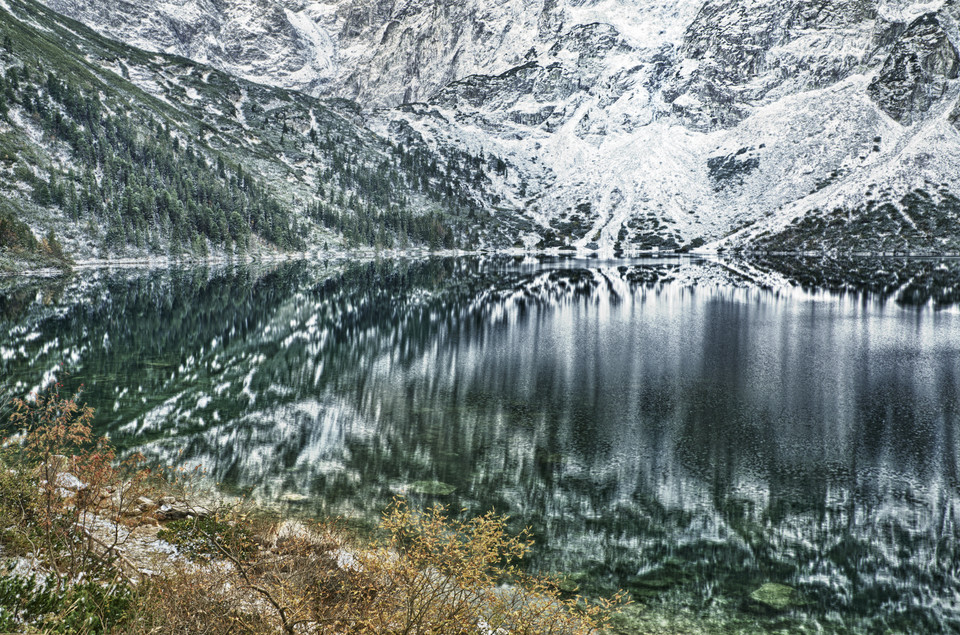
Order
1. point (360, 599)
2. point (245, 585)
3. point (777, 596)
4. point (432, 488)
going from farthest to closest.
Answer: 1. point (432, 488)
2. point (777, 596)
3. point (360, 599)
4. point (245, 585)

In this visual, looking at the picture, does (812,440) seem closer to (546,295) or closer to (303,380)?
(303,380)

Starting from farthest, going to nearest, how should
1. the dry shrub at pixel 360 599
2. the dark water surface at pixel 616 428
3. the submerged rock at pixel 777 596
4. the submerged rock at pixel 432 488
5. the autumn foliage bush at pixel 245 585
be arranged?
the submerged rock at pixel 432 488
the dark water surface at pixel 616 428
the submerged rock at pixel 777 596
the dry shrub at pixel 360 599
the autumn foliage bush at pixel 245 585

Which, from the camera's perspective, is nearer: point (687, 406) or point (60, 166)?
point (687, 406)

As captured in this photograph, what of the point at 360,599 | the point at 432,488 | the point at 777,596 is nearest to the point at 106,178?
the point at 432,488

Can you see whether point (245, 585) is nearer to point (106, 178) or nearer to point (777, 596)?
point (777, 596)

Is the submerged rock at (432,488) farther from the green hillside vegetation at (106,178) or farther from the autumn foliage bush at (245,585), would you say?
the green hillside vegetation at (106,178)

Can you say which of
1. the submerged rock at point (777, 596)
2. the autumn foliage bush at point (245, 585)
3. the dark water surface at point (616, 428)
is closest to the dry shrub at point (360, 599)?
the autumn foliage bush at point (245, 585)

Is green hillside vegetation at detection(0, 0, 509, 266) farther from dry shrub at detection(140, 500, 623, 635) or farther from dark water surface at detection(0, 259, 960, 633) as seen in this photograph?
dry shrub at detection(140, 500, 623, 635)

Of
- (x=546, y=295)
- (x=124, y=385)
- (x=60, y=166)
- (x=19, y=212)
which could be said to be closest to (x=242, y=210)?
(x=60, y=166)

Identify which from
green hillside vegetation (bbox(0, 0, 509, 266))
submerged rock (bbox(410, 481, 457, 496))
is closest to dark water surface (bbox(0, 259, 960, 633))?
submerged rock (bbox(410, 481, 457, 496))
